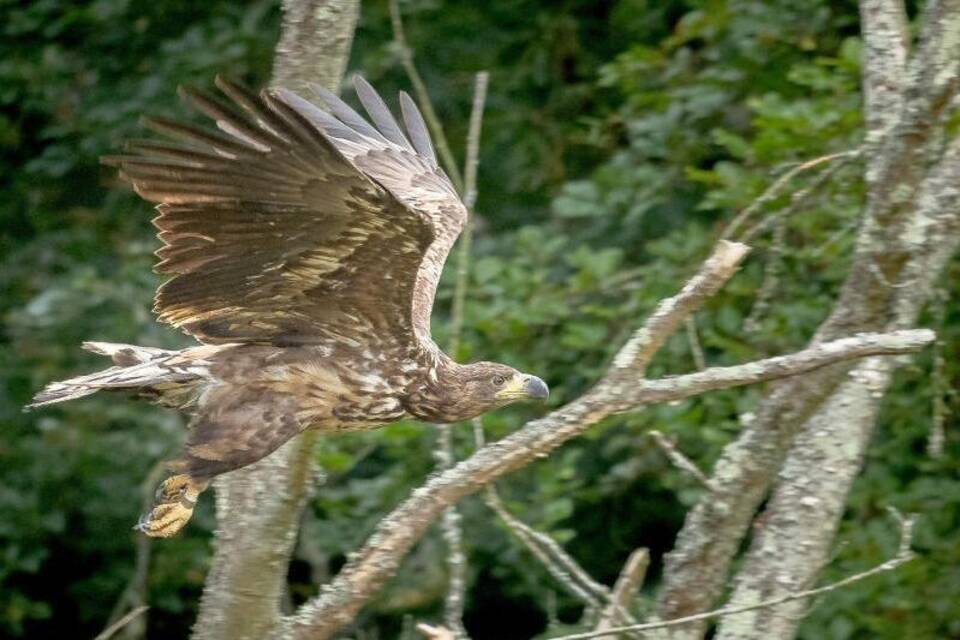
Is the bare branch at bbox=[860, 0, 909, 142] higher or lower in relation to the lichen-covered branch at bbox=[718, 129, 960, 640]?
higher

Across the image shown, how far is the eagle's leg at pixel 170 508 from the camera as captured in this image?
4461 mm

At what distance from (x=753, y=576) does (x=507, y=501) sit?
2446mm

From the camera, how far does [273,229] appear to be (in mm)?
4281

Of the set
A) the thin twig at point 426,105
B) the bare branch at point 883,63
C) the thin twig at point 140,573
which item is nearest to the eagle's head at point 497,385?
the thin twig at point 426,105

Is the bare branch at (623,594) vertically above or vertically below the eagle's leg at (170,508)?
below

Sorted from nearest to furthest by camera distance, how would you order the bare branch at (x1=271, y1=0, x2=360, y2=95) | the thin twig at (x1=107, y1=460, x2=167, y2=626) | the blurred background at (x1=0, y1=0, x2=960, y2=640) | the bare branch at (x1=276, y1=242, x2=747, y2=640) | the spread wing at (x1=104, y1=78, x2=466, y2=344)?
the bare branch at (x1=276, y1=242, x2=747, y2=640) → the spread wing at (x1=104, y1=78, x2=466, y2=344) → the bare branch at (x1=271, y1=0, x2=360, y2=95) → the blurred background at (x1=0, y1=0, x2=960, y2=640) → the thin twig at (x1=107, y1=460, x2=167, y2=626)

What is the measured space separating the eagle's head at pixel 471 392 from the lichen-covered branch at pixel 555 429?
113cm

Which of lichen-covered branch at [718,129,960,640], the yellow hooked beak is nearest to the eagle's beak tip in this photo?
the yellow hooked beak

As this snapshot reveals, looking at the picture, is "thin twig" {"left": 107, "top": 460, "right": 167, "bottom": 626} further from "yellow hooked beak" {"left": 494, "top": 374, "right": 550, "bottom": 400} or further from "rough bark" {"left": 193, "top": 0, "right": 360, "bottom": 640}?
"rough bark" {"left": 193, "top": 0, "right": 360, "bottom": 640}

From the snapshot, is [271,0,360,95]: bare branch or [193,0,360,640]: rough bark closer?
[193,0,360,640]: rough bark

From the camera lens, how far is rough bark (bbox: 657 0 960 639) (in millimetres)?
4312

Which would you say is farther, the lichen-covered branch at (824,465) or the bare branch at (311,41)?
the bare branch at (311,41)

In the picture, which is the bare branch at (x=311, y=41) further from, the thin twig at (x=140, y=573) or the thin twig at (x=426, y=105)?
the thin twig at (x=140, y=573)

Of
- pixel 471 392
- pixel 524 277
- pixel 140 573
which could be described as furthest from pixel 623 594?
pixel 140 573
